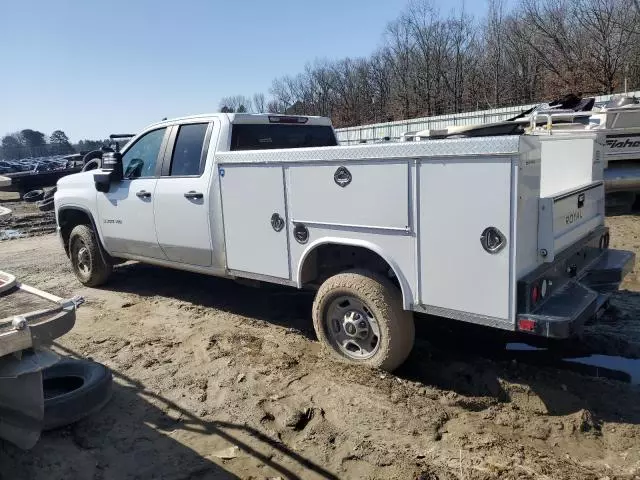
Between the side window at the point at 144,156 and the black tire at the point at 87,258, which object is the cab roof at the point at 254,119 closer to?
A: the side window at the point at 144,156

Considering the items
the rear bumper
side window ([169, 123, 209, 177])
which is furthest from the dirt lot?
side window ([169, 123, 209, 177])

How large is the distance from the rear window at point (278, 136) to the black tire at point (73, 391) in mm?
2454

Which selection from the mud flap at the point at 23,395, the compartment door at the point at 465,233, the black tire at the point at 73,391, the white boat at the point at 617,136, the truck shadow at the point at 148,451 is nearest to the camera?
the mud flap at the point at 23,395

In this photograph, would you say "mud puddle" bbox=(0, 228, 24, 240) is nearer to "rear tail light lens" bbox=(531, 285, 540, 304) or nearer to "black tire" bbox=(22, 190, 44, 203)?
"black tire" bbox=(22, 190, 44, 203)

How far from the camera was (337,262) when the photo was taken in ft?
15.5

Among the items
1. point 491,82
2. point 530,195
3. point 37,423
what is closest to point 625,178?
point 530,195

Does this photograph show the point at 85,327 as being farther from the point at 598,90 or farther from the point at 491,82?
the point at 491,82

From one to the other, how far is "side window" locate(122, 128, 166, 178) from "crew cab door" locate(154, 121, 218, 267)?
0.27 m

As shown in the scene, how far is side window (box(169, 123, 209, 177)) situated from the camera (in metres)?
5.59

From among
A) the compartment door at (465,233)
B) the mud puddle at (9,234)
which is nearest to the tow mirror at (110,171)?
the compartment door at (465,233)

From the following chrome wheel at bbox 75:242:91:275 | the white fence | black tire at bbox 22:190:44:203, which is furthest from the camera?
the white fence

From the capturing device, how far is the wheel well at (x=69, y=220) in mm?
7449

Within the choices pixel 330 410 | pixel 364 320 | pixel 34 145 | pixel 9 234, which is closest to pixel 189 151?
pixel 364 320

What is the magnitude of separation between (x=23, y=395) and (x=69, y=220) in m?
5.17
